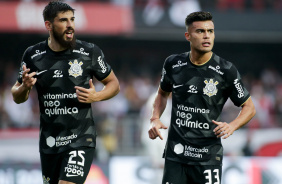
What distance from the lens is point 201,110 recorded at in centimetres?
638

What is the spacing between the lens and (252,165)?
11.5 meters

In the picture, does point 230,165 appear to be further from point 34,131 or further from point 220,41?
point 220,41

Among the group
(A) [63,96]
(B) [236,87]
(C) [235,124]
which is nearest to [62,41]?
(A) [63,96]

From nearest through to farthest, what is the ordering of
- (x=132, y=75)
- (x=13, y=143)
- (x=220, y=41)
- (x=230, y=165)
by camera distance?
(x=230, y=165) → (x=13, y=143) → (x=132, y=75) → (x=220, y=41)

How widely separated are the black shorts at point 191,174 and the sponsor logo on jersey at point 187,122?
1.35 ft

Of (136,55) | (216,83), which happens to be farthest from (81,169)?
(136,55)

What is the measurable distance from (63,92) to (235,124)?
6.03 feet

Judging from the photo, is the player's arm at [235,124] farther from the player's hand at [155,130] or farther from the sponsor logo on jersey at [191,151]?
the player's hand at [155,130]

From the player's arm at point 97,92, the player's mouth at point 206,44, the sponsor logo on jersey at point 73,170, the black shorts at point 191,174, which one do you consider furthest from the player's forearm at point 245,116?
the sponsor logo on jersey at point 73,170

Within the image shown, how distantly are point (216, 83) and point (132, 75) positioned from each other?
13.0 meters

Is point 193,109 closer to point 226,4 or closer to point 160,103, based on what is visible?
point 160,103

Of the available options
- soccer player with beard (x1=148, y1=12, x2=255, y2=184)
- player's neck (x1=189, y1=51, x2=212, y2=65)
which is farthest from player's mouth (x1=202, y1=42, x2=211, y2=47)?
player's neck (x1=189, y1=51, x2=212, y2=65)

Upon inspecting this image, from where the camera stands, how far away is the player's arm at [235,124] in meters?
6.10

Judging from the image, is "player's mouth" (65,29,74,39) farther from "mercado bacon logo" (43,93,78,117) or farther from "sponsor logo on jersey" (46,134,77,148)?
"sponsor logo on jersey" (46,134,77,148)
